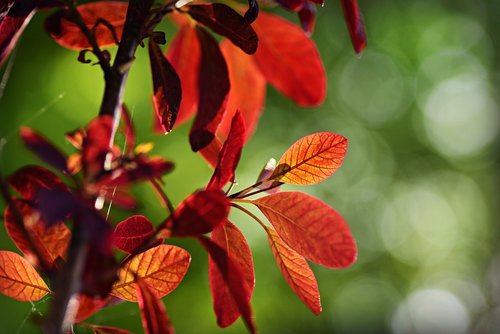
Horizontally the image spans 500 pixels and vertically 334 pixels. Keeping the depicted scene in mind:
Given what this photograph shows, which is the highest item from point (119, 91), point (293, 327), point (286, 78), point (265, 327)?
point (119, 91)

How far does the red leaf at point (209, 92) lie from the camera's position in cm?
48

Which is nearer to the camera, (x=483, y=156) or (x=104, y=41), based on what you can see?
(x=104, y=41)

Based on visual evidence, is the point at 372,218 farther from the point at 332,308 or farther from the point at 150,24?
the point at 150,24

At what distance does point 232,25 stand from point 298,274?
0.19m

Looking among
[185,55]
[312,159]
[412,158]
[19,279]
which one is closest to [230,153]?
[312,159]

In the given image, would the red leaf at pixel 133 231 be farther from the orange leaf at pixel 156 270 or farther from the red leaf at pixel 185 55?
the red leaf at pixel 185 55

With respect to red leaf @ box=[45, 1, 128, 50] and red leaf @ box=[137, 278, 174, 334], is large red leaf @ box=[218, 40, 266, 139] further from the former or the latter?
red leaf @ box=[137, 278, 174, 334]

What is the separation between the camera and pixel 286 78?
660 mm

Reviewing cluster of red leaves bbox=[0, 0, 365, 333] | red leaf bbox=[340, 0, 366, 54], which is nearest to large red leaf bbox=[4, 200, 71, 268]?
cluster of red leaves bbox=[0, 0, 365, 333]

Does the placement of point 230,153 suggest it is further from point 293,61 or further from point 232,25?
point 293,61

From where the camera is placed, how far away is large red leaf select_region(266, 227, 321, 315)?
0.42 meters

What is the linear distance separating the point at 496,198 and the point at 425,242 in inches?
41.3

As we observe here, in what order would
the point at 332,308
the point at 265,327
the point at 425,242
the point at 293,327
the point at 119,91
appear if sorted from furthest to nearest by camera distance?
1. the point at 425,242
2. the point at 332,308
3. the point at 293,327
4. the point at 265,327
5. the point at 119,91

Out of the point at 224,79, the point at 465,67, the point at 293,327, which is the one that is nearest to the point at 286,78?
the point at 224,79
